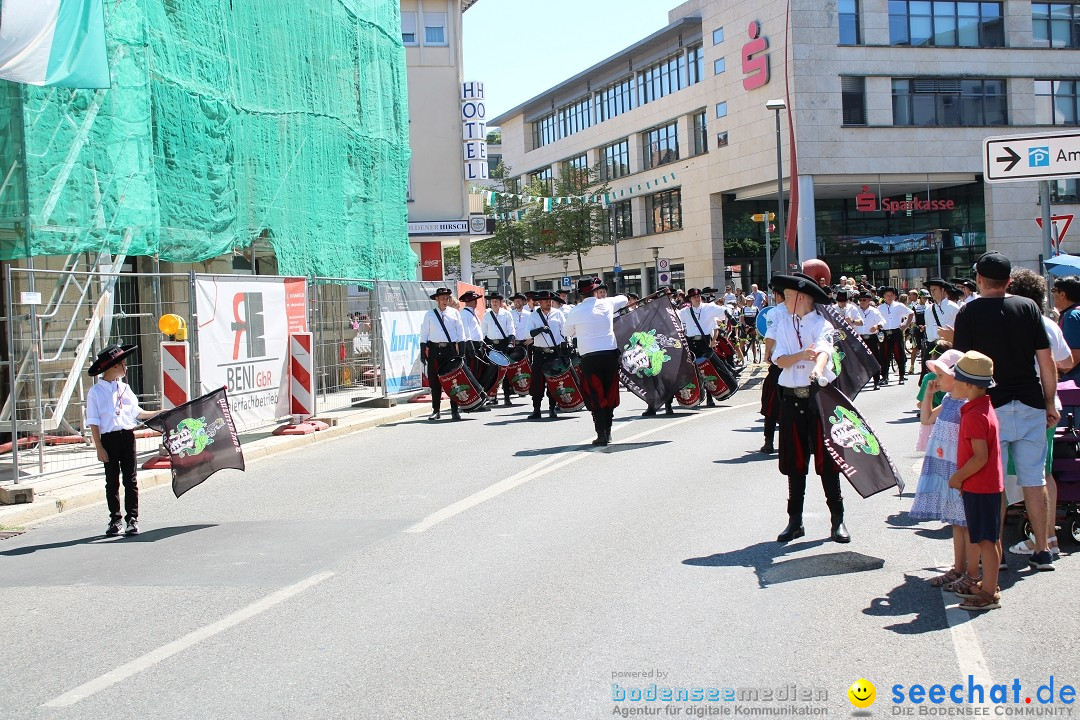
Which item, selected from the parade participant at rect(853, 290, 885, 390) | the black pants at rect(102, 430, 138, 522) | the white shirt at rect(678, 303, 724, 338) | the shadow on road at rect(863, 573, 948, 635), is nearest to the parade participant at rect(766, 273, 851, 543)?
the shadow on road at rect(863, 573, 948, 635)

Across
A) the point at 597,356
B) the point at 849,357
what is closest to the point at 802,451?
the point at 849,357

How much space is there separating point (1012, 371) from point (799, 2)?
44.9 metres

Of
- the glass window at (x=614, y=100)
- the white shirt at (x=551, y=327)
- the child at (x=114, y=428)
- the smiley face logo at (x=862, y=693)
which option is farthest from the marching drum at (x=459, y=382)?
the glass window at (x=614, y=100)

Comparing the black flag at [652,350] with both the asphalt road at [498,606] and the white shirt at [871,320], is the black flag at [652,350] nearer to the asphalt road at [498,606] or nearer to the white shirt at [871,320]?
the asphalt road at [498,606]

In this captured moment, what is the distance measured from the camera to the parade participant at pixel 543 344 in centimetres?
1681

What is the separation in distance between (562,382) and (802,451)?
947 centimetres

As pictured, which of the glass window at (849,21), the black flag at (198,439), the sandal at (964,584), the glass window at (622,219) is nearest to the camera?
the sandal at (964,584)

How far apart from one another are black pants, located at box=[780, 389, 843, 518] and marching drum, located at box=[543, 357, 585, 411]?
9070 mm

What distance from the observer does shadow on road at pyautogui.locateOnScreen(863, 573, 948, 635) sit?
5.59 m

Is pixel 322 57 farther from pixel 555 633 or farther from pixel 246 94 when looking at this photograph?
pixel 555 633

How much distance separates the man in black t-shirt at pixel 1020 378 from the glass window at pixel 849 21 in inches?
1789

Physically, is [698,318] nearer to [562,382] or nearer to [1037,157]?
[562,382]

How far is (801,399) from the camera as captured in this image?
7535 millimetres

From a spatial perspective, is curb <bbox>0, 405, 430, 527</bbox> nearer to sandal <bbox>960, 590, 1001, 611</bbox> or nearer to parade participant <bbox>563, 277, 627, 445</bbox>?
parade participant <bbox>563, 277, 627, 445</bbox>
